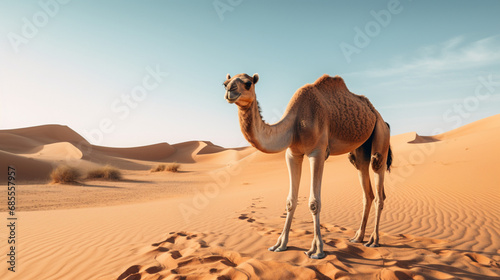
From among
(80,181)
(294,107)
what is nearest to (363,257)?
(294,107)

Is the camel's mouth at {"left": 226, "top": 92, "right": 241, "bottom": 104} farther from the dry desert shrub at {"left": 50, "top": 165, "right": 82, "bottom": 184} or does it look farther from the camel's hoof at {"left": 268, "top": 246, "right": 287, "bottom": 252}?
the dry desert shrub at {"left": 50, "top": 165, "right": 82, "bottom": 184}

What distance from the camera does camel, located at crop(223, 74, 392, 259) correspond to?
3494mm

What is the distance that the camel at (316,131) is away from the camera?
3.49m

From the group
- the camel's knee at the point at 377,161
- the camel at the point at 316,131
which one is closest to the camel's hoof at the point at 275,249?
the camel at the point at 316,131

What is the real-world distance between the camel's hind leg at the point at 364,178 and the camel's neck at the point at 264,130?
1.87m

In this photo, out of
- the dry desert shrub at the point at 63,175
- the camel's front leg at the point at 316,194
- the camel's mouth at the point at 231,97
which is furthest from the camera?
the dry desert shrub at the point at 63,175

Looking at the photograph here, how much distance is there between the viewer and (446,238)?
5.52 meters

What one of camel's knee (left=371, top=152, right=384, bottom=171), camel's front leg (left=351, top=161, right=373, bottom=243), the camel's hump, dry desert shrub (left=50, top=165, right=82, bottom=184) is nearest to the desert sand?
camel's front leg (left=351, top=161, right=373, bottom=243)

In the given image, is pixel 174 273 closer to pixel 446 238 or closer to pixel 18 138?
pixel 446 238

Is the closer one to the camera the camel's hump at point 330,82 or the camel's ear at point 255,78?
the camel's ear at point 255,78

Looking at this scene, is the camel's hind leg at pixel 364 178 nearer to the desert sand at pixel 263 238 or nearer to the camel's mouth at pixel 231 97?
the desert sand at pixel 263 238

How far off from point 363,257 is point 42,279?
4435 millimetres

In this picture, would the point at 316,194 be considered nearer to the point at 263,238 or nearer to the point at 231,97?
the point at 263,238

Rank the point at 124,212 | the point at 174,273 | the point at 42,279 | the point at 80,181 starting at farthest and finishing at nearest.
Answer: the point at 80,181 → the point at 124,212 → the point at 42,279 → the point at 174,273
